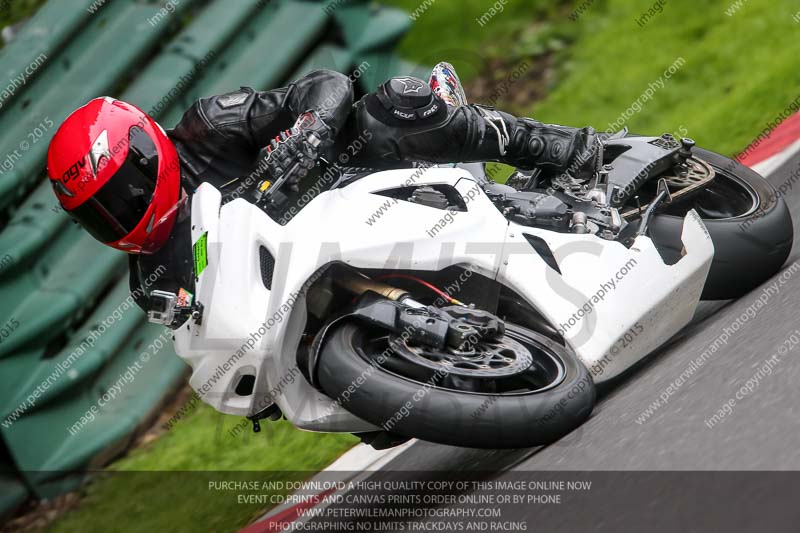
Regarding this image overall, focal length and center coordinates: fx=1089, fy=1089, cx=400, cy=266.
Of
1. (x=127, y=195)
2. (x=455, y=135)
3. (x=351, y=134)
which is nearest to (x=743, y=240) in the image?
(x=455, y=135)

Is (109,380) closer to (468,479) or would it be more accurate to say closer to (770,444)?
(468,479)

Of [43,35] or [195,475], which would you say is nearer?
[195,475]

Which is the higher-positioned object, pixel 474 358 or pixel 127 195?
pixel 474 358

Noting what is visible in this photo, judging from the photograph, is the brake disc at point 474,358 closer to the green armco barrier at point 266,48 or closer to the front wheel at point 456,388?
the front wheel at point 456,388

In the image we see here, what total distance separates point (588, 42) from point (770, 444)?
21.5 feet

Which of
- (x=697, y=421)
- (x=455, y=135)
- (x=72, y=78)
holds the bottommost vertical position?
(x=72, y=78)

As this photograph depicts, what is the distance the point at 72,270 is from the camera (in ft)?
20.5

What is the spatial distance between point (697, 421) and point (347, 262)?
1.27 metres

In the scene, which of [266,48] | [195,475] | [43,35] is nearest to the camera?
[195,475]

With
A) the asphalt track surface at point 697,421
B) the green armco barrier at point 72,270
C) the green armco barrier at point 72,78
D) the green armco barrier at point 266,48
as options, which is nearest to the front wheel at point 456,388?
the asphalt track surface at point 697,421

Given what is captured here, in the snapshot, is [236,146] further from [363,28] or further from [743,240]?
[363,28]

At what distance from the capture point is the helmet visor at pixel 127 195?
3904mm

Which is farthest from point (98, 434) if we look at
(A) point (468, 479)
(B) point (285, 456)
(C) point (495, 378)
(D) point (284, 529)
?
(C) point (495, 378)

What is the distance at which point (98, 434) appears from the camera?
20.7 feet
